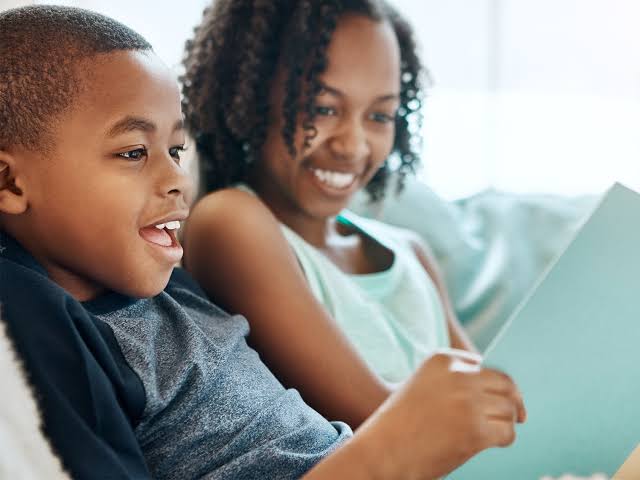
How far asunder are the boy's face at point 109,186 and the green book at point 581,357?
0.31 metres

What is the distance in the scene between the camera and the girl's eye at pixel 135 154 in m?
0.77

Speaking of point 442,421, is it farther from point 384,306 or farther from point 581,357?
point 384,306

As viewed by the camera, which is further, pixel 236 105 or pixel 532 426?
pixel 236 105

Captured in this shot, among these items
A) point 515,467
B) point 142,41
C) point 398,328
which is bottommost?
point 398,328

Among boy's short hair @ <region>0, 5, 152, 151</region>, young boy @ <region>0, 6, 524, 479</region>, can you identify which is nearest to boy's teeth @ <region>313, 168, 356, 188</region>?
young boy @ <region>0, 6, 524, 479</region>

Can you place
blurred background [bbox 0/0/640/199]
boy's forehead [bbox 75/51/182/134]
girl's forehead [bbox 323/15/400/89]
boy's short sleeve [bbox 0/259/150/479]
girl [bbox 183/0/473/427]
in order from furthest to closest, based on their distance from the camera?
blurred background [bbox 0/0/640/199] < girl's forehead [bbox 323/15/400/89] < girl [bbox 183/0/473/427] < boy's forehead [bbox 75/51/182/134] < boy's short sleeve [bbox 0/259/150/479]

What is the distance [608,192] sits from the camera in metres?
0.66

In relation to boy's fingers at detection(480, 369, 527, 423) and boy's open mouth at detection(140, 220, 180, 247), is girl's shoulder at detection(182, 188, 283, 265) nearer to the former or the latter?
boy's open mouth at detection(140, 220, 180, 247)

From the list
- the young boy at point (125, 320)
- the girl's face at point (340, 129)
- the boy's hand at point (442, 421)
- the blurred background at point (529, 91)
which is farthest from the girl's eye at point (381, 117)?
the blurred background at point (529, 91)

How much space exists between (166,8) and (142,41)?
632mm

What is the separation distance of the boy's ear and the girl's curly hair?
1.56 ft

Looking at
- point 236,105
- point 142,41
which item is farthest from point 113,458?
point 236,105

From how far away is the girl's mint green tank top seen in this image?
118 centimetres

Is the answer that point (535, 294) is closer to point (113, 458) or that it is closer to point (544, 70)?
point (113, 458)
